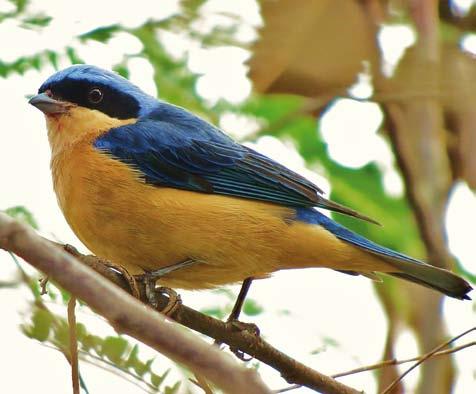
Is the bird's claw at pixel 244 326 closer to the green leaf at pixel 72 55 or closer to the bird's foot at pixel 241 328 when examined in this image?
the bird's foot at pixel 241 328

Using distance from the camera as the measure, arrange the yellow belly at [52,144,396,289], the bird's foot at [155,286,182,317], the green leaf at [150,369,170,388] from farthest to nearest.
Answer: the yellow belly at [52,144,396,289]
the bird's foot at [155,286,182,317]
the green leaf at [150,369,170,388]

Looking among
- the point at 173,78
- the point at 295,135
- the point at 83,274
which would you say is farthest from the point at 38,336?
the point at 295,135

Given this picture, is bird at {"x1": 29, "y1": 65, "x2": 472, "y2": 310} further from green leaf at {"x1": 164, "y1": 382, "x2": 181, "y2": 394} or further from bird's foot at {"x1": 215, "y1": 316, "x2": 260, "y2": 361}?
green leaf at {"x1": 164, "y1": 382, "x2": 181, "y2": 394}

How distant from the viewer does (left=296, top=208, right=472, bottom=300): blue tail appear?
4.95m

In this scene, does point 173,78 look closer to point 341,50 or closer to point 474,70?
point 341,50

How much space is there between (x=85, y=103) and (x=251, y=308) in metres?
1.63

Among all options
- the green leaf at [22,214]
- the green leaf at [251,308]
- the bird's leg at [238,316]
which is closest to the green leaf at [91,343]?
the bird's leg at [238,316]

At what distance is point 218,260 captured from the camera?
498cm

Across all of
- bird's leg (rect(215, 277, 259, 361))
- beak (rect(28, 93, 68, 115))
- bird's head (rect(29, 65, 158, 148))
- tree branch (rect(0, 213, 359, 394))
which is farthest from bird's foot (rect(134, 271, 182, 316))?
tree branch (rect(0, 213, 359, 394))

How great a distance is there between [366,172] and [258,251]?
5.59 feet

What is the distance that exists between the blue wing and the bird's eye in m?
0.28

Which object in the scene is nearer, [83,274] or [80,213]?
[83,274]

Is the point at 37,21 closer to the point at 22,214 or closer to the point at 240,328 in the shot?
the point at 22,214

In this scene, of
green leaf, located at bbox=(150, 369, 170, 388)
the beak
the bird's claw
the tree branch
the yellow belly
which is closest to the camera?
the tree branch
